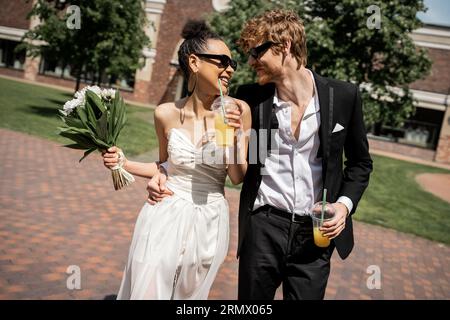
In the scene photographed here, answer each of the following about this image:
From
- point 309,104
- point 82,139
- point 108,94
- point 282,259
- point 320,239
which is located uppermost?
point 309,104

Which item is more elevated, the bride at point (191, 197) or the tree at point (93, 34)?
the tree at point (93, 34)

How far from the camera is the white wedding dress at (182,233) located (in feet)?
8.12

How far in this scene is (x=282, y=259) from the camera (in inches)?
104

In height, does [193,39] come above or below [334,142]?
above

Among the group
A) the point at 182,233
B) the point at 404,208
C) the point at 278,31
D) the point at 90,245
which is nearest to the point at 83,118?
the point at 182,233

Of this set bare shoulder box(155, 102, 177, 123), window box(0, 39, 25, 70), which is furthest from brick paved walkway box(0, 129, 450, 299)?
window box(0, 39, 25, 70)

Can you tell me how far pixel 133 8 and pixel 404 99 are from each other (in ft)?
34.1

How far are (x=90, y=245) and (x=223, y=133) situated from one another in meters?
3.53

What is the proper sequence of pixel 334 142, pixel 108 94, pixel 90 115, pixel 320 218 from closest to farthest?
pixel 320 218 → pixel 334 142 → pixel 90 115 → pixel 108 94

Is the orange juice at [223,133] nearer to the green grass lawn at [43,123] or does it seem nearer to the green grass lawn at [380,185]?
the green grass lawn at [380,185]

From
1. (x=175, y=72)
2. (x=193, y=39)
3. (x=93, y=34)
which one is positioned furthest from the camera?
(x=175, y=72)

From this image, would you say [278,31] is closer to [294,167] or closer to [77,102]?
[294,167]

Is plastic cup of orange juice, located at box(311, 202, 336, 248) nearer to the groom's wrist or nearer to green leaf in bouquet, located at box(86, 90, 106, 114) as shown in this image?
the groom's wrist

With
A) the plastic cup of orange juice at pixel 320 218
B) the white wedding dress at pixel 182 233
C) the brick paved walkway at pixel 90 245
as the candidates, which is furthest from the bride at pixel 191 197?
the brick paved walkway at pixel 90 245
